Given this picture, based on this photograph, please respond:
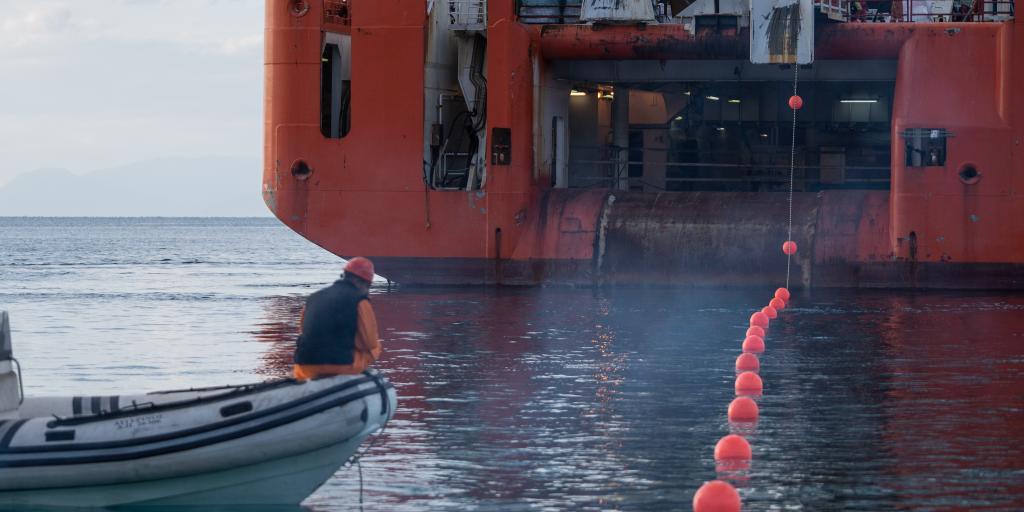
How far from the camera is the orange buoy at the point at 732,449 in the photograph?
39.8 ft

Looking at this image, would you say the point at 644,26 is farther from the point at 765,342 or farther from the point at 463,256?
the point at 765,342

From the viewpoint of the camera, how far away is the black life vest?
1108cm

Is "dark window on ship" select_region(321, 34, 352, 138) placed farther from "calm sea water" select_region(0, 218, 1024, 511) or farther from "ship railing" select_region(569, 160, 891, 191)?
"ship railing" select_region(569, 160, 891, 191)

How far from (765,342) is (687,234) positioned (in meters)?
8.21

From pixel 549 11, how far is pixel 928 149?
749cm

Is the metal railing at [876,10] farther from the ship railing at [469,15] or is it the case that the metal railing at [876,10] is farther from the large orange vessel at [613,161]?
the ship railing at [469,15]

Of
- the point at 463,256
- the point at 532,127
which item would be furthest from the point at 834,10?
the point at 463,256

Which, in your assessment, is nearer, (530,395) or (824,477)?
(824,477)

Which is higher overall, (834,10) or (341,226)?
(834,10)

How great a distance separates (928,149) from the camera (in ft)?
96.6

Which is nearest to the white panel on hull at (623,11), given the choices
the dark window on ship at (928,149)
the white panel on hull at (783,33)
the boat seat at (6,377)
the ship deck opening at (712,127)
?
the white panel on hull at (783,33)

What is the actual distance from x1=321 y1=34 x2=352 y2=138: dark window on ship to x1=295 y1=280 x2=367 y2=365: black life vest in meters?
20.6

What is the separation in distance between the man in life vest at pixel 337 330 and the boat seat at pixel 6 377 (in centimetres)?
214

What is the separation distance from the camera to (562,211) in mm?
30609
